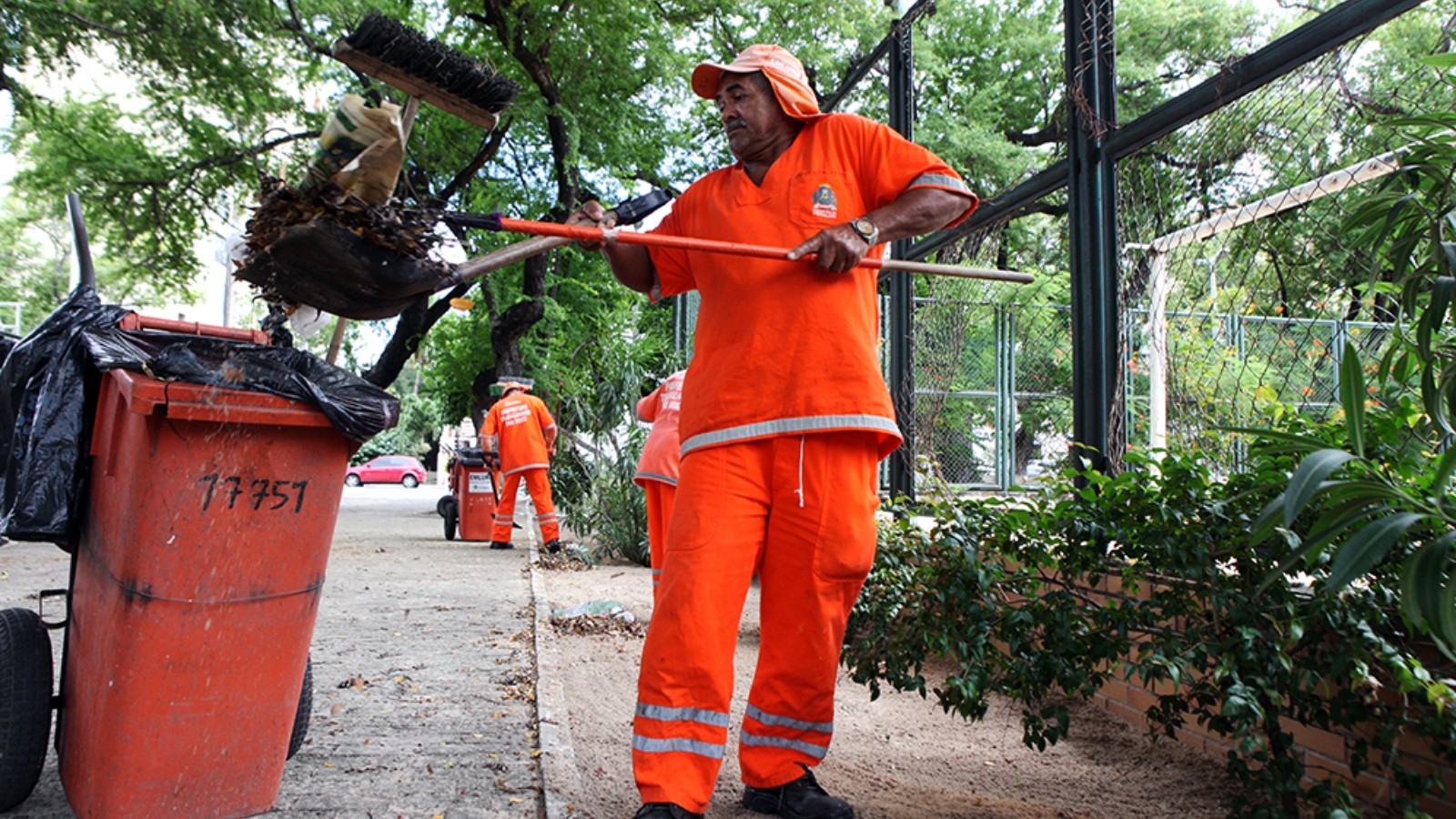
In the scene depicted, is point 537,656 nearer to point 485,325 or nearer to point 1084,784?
point 1084,784

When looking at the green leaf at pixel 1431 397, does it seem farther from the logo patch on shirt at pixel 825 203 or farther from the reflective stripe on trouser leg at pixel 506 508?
the reflective stripe on trouser leg at pixel 506 508

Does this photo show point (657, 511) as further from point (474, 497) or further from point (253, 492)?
point (474, 497)

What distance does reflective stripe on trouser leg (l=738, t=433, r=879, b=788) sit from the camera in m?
2.72

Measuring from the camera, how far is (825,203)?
2922mm

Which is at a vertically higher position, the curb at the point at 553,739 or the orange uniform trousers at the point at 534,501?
the orange uniform trousers at the point at 534,501

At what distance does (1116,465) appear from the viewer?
3.66 m

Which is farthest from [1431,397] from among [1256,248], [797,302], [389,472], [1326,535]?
[389,472]

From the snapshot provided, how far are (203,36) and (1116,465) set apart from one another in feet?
38.9

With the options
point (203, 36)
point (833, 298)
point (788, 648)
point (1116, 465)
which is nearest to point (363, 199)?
point (833, 298)

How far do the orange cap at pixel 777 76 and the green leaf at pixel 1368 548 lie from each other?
1868 mm

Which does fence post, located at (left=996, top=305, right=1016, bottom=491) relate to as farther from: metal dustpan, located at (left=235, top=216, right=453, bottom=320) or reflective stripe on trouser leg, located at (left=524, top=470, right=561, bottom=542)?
metal dustpan, located at (left=235, top=216, right=453, bottom=320)

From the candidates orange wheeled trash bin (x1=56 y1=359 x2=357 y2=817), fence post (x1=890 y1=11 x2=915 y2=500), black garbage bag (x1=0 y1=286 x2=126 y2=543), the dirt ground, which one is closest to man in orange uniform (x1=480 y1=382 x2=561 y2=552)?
fence post (x1=890 y1=11 x2=915 y2=500)

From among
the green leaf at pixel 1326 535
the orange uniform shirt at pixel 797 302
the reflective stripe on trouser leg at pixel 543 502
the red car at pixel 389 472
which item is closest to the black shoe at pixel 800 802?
the orange uniform shirt at pixel 797 302

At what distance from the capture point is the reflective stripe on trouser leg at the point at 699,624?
2.55 meters
